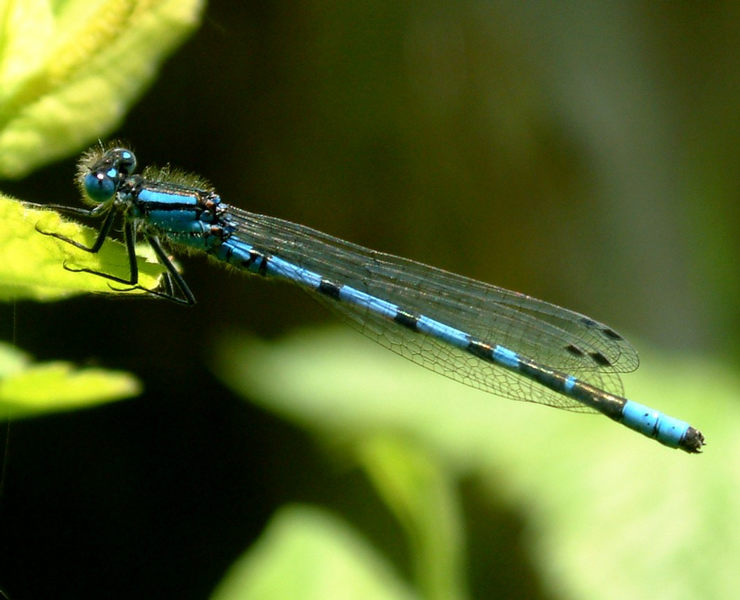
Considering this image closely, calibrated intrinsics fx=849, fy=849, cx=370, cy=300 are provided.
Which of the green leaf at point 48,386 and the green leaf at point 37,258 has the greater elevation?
the green leaf at point 37,258

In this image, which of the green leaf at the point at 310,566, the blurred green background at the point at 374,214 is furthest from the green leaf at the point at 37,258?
the green leaf at the point at 310,566

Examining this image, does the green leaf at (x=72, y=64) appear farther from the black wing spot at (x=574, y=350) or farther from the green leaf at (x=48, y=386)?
the black wing spot at (x=574, y=350)

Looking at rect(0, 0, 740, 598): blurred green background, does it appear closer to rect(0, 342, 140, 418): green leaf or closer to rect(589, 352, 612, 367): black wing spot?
rect(0, 342, 140, 418): green leaf

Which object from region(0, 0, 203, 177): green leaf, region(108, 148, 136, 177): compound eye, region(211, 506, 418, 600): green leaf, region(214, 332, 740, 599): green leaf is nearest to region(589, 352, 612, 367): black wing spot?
region(214, 332, 740, 599): green leaf

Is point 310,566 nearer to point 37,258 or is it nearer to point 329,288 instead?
point 329,288

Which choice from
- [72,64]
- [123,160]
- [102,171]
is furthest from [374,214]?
[72,64]
